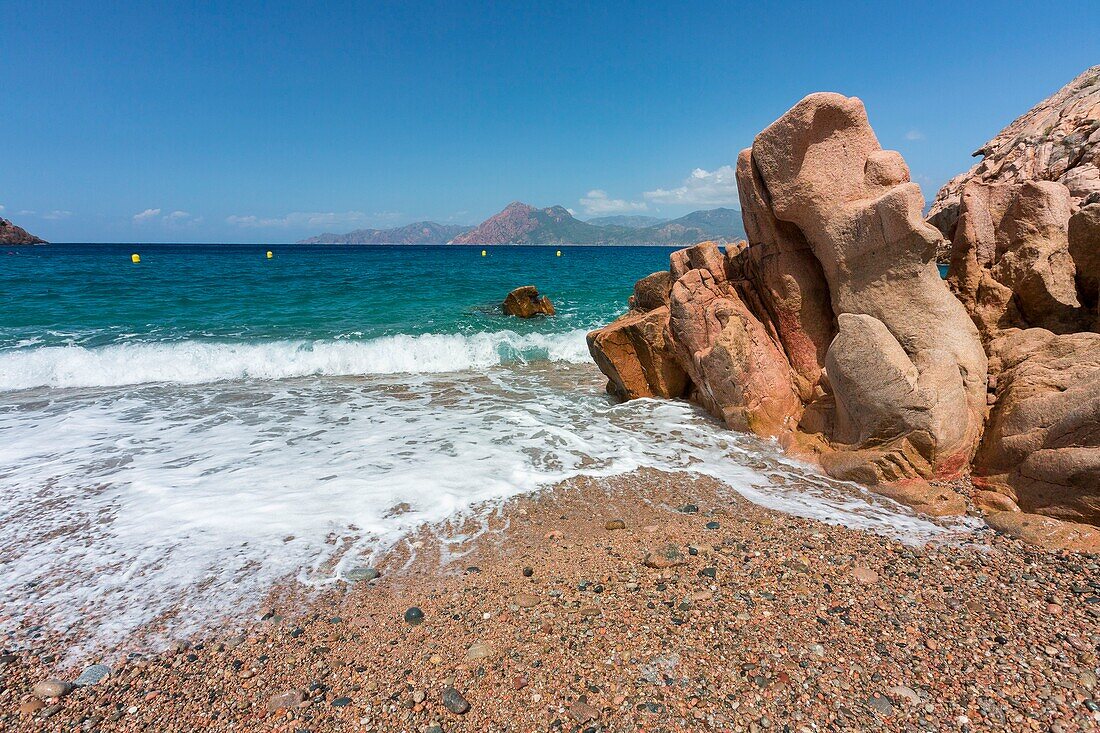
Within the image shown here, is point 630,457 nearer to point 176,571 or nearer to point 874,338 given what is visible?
point 874,338

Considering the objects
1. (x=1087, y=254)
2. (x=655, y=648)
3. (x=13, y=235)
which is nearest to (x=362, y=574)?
(x=655, y=648)

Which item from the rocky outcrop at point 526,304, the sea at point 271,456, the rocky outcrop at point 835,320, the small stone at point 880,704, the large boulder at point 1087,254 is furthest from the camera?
the rocky outcrop at point 526,304

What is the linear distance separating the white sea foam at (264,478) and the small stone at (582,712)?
2.31 metres

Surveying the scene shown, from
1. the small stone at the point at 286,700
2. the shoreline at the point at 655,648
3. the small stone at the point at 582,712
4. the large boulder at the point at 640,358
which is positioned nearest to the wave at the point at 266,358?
the large boulder at the point at 640,358

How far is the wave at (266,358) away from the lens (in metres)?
11.5

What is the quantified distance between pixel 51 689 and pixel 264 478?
3.14m

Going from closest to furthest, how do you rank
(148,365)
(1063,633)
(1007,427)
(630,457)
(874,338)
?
1. (1063,633)
2. (1007,427)
3. (874,338)
4. (630,457)
5. (148,365)

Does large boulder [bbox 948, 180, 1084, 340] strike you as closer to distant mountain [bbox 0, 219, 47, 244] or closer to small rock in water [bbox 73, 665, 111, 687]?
small rock in water [bbox 73, 665, 111, 687]

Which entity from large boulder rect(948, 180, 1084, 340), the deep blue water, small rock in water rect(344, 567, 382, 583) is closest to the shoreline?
small rock in water rect(344, 567, 382, 583)

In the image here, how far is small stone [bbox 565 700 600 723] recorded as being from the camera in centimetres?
279

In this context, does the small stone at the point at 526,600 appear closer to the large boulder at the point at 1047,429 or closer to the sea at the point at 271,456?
the sea at the point at 271,456

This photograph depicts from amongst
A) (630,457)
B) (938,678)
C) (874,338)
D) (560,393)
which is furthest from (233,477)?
(874,338)

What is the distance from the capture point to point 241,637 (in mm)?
3523

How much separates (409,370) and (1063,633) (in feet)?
39.7
